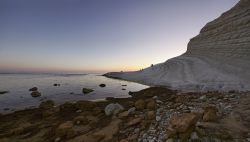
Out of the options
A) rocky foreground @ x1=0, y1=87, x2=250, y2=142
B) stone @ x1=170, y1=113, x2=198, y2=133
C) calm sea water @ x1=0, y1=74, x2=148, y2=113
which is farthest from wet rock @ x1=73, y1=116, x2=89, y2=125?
calm sea water @ x1=0, y1=74, x2=148, y2=113

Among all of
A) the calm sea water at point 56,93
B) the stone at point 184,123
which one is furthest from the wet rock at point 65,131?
the calm sea water at point 56,93

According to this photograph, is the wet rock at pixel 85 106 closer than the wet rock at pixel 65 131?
No

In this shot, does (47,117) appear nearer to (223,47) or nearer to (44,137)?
(44,137)

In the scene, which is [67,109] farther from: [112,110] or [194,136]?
[194,136]

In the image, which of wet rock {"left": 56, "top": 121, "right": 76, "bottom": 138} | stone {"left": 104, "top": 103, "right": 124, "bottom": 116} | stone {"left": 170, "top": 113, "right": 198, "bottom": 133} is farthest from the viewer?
stone {"left": 104, "top": 103, "right": 124, "bottom": 116}

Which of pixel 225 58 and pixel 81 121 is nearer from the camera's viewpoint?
pixel 81 121

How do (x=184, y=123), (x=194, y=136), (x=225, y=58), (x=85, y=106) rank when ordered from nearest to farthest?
1. (x=194, y=136)
2. (x=184, y=123)
3. (x=85, y=106)
4. (x=225, y=58)

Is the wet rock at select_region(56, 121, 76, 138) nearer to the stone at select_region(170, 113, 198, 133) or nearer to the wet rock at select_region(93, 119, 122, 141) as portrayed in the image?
the wet rock at select_region(93, 119, 122, 141)

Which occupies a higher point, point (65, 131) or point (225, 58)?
point (225, 58)

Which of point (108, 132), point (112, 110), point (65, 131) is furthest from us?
point (112, 110)

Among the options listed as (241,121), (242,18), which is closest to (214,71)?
(242,18)

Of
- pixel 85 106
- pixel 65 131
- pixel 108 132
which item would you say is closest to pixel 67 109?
pixel 85 106

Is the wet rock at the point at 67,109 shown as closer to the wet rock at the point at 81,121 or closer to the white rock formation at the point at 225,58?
the wet rock at the point at 81,121

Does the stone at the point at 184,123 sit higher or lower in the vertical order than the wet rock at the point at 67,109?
higher
